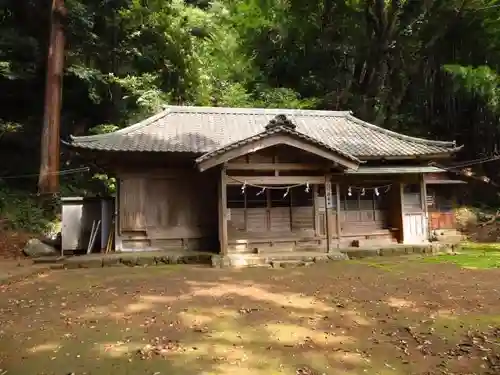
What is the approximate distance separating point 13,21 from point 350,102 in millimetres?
19430

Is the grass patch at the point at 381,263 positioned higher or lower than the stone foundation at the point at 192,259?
→ lower

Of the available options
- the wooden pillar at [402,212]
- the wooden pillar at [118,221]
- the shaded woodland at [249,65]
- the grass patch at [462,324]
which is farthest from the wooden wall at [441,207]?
the wooden pillar at [118,221]

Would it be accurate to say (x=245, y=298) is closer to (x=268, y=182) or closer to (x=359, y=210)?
(x=268, y=182)

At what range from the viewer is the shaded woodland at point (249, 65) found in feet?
67.1

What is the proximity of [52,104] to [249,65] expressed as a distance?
49.9 ft

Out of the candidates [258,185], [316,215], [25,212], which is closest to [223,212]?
[258,185]

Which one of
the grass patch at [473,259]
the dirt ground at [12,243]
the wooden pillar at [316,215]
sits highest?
the wooden pillar at [316,215]

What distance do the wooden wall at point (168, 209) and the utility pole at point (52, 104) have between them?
5148 mm

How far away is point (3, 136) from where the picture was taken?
20.6 metres

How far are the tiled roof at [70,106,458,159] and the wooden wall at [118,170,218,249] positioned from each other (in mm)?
1132

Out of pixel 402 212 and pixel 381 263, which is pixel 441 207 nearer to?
pixel 402 212

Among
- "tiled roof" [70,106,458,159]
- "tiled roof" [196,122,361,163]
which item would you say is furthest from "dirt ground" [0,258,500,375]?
"tiled roof" [70,106,458,159]

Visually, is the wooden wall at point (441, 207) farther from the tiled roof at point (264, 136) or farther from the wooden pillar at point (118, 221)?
the wooden pillar at point (118, 221)

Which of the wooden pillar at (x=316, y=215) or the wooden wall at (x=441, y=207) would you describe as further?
the wooden wall at (x=441, y=207)
